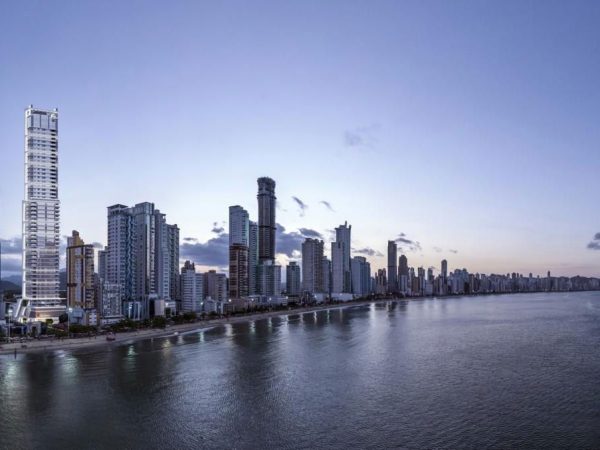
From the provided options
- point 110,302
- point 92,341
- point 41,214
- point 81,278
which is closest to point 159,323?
point 110,302

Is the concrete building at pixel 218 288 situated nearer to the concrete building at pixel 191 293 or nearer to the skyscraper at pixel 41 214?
the concrete building at pixel 191 293

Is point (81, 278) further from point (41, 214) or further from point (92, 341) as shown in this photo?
point (92, 341)

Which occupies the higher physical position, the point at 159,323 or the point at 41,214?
the point at 41,214

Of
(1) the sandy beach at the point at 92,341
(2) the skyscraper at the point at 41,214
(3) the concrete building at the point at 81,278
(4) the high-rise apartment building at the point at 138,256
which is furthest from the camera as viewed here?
(4) the high-rise apartment building at the point at 138,256

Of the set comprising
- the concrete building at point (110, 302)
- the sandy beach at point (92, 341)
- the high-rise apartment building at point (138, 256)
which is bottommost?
the sandy beach at point (92, 341)

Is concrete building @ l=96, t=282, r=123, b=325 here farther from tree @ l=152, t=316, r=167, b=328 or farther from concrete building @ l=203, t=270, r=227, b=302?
concrete building @ l=203, t=270, r=227, b=302

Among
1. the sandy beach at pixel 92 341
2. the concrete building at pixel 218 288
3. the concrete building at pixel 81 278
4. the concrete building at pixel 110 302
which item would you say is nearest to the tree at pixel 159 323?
the sandy beach at pixel 92 341

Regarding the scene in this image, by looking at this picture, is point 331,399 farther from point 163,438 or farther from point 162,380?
point 162,380
